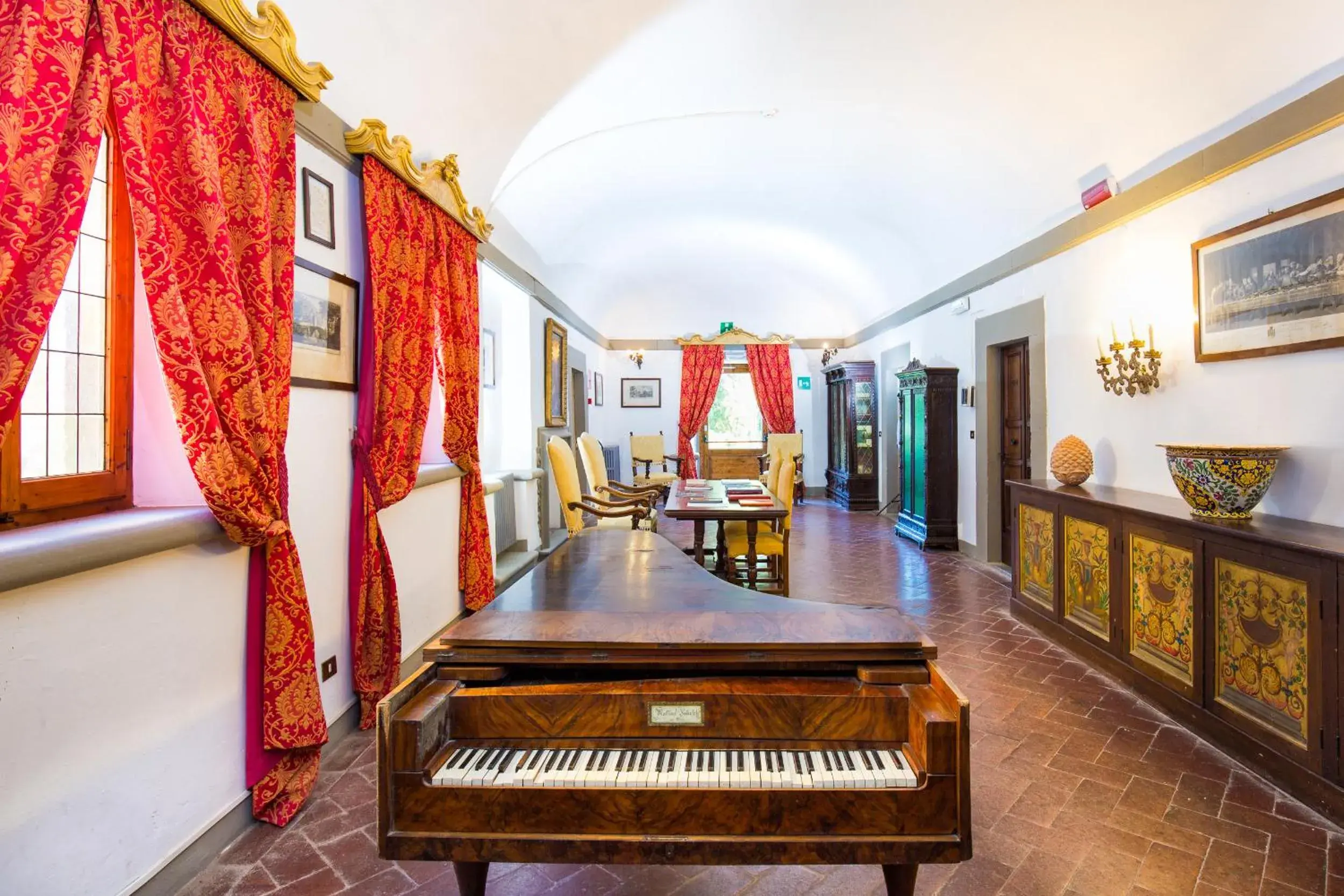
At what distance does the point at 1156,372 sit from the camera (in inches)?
136

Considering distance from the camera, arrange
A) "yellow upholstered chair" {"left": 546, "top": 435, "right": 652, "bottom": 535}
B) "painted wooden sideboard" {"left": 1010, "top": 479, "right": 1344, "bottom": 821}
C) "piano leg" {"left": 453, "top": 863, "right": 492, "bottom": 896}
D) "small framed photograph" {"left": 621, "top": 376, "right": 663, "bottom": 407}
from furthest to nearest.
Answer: "small framed photograph" {"left": 621, "top": 376, "right": 663, "bottom": 407}
"yellow upholstered chair" {"left": 546, "top": 435, "right": 652, "bottom": 535}
"painted wooden sideboard" {"left": 1010, "top": 479, "right": 1344, "bottom": 821}
"piano leg" {"left": 453, "top": 863, "right": 492, "bottom": 896}

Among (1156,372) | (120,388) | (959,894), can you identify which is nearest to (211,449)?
(120,388)

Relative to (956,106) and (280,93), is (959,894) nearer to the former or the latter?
(280,93)

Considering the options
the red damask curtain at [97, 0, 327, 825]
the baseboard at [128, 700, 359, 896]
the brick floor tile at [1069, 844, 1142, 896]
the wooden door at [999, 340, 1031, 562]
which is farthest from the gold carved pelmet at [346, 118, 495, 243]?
the wooden door at [999, 340, 1031, 562]

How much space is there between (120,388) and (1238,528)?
3900 millimetres

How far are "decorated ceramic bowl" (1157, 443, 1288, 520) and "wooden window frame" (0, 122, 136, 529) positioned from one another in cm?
395

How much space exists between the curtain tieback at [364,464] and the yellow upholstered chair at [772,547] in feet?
7.15

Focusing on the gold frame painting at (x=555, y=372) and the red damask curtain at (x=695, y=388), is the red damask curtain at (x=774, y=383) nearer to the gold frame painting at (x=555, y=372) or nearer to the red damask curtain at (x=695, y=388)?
the red damask curtain at (x=695, y=388)

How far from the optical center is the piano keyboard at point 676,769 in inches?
43.0

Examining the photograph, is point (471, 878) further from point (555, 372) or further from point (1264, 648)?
→ point (555, 372)

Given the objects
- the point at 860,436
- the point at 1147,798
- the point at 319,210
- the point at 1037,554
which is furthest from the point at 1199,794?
the point at 860,436

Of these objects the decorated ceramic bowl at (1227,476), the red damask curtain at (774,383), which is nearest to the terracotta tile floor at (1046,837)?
the decorated ceramic bowl at (1227,476)

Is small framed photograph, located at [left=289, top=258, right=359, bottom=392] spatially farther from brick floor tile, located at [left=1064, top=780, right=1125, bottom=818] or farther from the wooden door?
the wooden door

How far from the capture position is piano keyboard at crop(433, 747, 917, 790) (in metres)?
1.09
